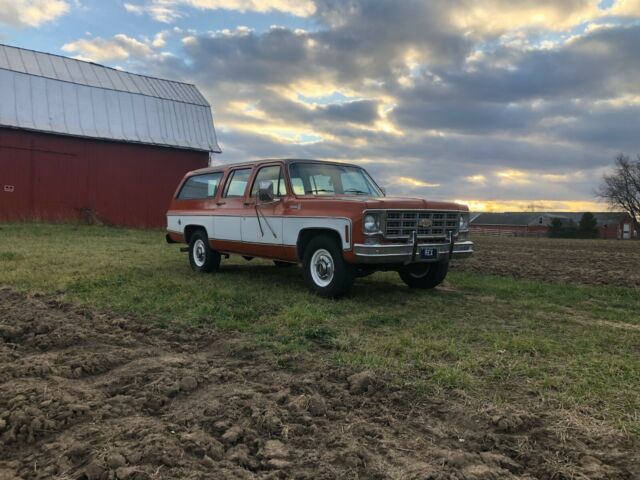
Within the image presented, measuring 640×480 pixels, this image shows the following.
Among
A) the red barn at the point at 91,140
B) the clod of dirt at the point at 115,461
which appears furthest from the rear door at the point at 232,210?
the red barn at the point at 91,140

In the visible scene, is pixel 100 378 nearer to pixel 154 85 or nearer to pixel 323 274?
pixel 323 274

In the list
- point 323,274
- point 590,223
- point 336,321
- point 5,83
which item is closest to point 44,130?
point 5,83

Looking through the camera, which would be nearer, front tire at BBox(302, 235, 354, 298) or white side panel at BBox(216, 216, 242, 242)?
front tire at BBox(302, 235, 354, 298)

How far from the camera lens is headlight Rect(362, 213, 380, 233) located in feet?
20.7

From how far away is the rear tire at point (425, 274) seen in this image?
771 cm

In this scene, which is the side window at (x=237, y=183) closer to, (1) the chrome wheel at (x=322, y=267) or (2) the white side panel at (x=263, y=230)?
(2) the white side panel at (x=263, y=230)

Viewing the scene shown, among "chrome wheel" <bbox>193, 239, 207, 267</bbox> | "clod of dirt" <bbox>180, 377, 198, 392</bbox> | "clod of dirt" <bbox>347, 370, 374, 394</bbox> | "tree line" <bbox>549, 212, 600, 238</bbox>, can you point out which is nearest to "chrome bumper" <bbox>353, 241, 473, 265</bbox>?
"clod of dirt" <bbox>347, 370, 374, 394</bbox>

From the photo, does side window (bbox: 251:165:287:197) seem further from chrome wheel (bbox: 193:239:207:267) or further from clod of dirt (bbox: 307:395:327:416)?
clod of dirt (bbox: 307:395:327:416)

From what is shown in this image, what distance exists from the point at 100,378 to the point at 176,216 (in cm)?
650

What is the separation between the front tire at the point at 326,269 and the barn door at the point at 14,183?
58.6 ft

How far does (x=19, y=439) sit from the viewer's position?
9.32 feet

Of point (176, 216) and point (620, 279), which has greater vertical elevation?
point (176, 216)

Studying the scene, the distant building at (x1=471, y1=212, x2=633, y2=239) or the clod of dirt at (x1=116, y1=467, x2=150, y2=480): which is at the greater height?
the distant building at (x1=471, y1=212, x2=633, y2=239)

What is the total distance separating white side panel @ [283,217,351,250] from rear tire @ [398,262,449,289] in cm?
163
